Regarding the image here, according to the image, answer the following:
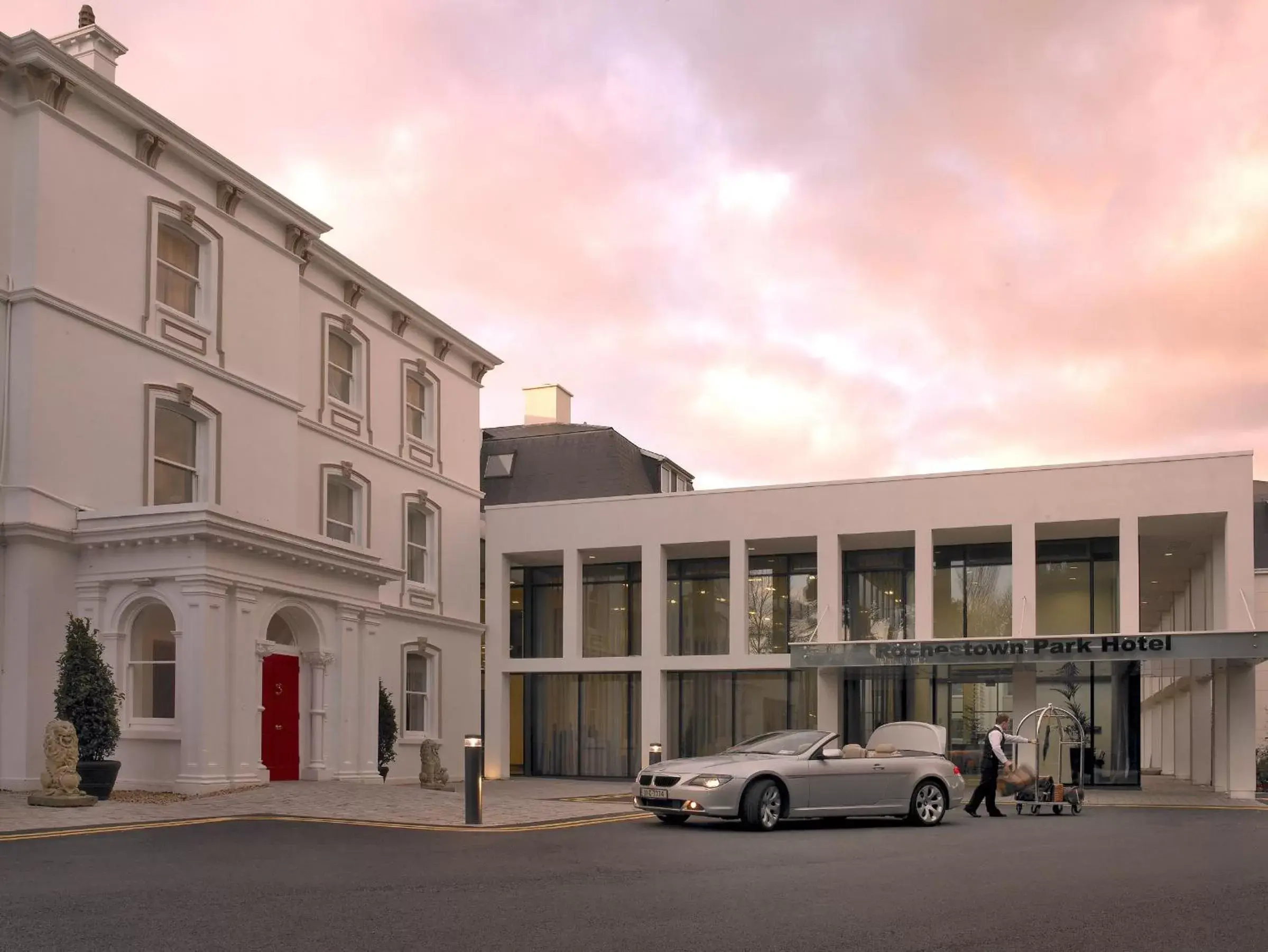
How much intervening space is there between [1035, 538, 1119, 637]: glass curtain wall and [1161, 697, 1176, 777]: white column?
44.5 feet

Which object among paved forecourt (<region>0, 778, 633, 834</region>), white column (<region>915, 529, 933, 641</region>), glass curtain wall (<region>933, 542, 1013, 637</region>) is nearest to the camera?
paved forecourt (<region>0, 778, 633, 834</region>)

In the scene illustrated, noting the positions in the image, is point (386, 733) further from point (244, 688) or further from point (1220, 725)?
point (1220, 725)

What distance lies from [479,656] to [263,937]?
91.7ft

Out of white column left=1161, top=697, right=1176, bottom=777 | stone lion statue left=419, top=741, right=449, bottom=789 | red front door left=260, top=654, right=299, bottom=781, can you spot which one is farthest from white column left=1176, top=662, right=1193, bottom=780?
red front door left=260, top=654, right=299, bottom=781

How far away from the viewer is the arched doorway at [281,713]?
24047mm

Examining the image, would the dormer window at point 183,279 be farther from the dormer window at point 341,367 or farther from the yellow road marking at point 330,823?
the yellow road marking at point 330,823

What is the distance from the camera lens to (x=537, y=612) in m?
38.3

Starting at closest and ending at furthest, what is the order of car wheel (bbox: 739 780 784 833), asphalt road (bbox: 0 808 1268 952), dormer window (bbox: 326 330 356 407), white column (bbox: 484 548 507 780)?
1. asphalt road (bbox: 0 808 1268 952)
2. car wheel (bbox: 739 780 784 833)
3. dormer window (bbox: 326 330 356 407)
4. white column (bbox: 484 548 507 780)

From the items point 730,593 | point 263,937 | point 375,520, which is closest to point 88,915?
point 263,937

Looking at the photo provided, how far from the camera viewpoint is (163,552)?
68.9 feet

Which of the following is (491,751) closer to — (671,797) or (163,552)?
(163,552)

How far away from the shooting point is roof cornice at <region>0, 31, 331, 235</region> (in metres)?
20.8

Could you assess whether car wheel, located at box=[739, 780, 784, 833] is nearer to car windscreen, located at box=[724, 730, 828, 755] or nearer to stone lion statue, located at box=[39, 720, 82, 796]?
car windscreen, located at box=[724, 730, 828, 755]

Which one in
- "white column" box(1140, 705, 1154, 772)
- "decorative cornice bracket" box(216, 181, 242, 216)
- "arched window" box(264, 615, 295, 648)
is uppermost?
"decorative cornice bracket" box(216, 181, 242, 216)
